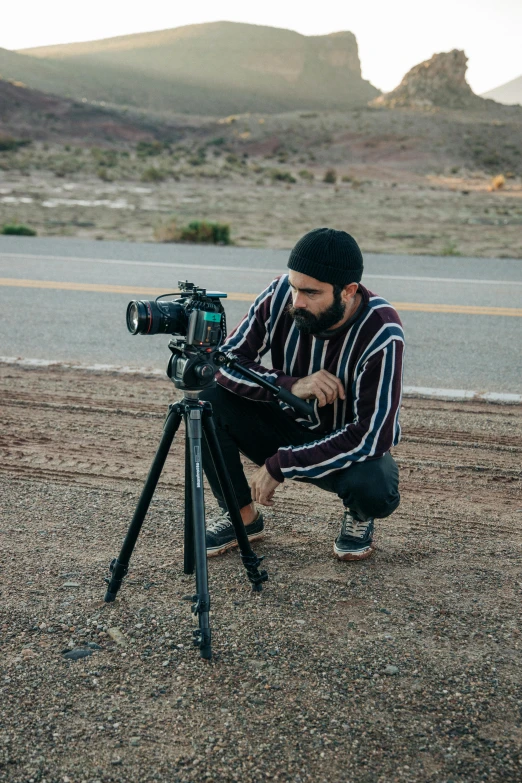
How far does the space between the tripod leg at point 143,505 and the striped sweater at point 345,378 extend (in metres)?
0.53

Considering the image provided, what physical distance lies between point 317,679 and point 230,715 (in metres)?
0.35

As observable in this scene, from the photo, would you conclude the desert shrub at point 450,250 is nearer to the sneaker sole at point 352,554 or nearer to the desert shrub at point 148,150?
the sneaker sole at point 352,554

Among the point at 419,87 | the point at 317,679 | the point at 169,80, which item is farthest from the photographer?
the point at 169,80

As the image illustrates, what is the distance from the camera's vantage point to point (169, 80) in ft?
455

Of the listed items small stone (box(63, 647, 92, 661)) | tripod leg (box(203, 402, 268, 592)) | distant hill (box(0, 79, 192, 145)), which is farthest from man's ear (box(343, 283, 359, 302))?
distant hill (box(0, 79, 192, 145))

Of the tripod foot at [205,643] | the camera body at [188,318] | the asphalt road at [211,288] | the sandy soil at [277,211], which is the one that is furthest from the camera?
the sandy soil at [277,211]

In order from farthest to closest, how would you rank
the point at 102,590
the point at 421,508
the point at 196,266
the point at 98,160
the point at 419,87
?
1. the point at 419,87
2. the point at 98,160
3. the point at 196,266
4. the point at 421,508
5. the point at 102,590

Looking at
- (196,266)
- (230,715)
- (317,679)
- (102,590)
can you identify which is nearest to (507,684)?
(317,679)

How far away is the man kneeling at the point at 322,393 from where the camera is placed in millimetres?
3186

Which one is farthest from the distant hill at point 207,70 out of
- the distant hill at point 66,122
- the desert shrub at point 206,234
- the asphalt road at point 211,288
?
the asphalt road at point 211,288

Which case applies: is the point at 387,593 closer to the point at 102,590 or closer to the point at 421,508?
the point at 421,508

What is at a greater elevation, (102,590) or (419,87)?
(419,87)

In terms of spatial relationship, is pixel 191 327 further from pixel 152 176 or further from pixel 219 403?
pixel 152 176

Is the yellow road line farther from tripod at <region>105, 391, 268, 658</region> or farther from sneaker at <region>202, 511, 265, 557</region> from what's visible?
tripod at <region>105, 391, 268, 658</region>
